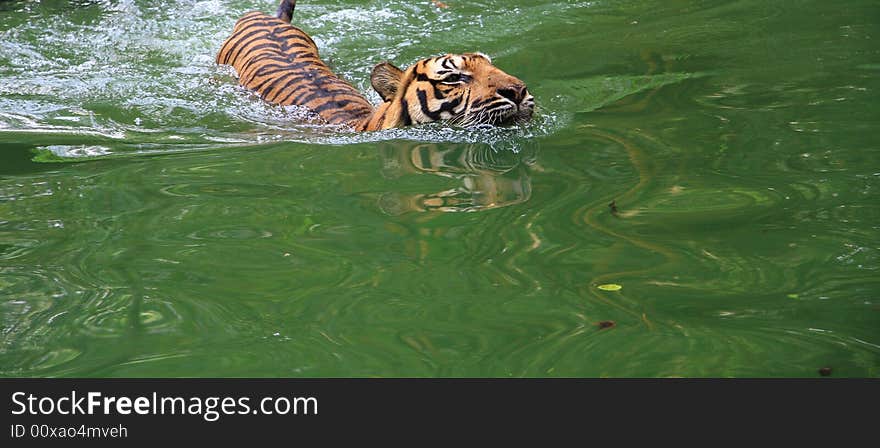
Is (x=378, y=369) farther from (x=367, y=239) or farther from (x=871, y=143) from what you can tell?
(x=871, y=143)

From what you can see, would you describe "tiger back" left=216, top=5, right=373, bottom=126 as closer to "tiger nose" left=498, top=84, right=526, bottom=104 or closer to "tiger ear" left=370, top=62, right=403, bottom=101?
"tiger ear" left=370, top=62, right=403, bottom=101

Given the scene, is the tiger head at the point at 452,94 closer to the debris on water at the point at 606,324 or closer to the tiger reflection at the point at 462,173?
the tiger reflection at the point at 462,173

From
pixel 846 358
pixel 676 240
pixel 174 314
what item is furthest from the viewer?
pixel 676 240

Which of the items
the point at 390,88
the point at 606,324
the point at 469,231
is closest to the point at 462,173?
the point at 469,231

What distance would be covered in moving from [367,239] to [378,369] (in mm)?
778

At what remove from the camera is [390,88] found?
457cm

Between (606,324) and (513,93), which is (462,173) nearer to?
(513,93)

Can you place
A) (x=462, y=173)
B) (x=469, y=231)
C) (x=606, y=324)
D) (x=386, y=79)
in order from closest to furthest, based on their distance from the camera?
(x=606, y=324) < (x=469, y=231) < (x=462, y=173) < (x=386, y=79)

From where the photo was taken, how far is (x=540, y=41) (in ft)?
21.1

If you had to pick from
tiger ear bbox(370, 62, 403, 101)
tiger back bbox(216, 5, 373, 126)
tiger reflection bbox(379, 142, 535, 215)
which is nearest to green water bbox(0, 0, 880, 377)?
tiger reflection bbox(379, 142, 535, 215)

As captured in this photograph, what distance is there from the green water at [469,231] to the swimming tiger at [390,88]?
108mm

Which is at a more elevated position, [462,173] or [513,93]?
[513,93]

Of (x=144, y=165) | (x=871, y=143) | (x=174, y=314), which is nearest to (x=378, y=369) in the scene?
(x=174, y=314)

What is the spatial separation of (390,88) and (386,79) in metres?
0.04
